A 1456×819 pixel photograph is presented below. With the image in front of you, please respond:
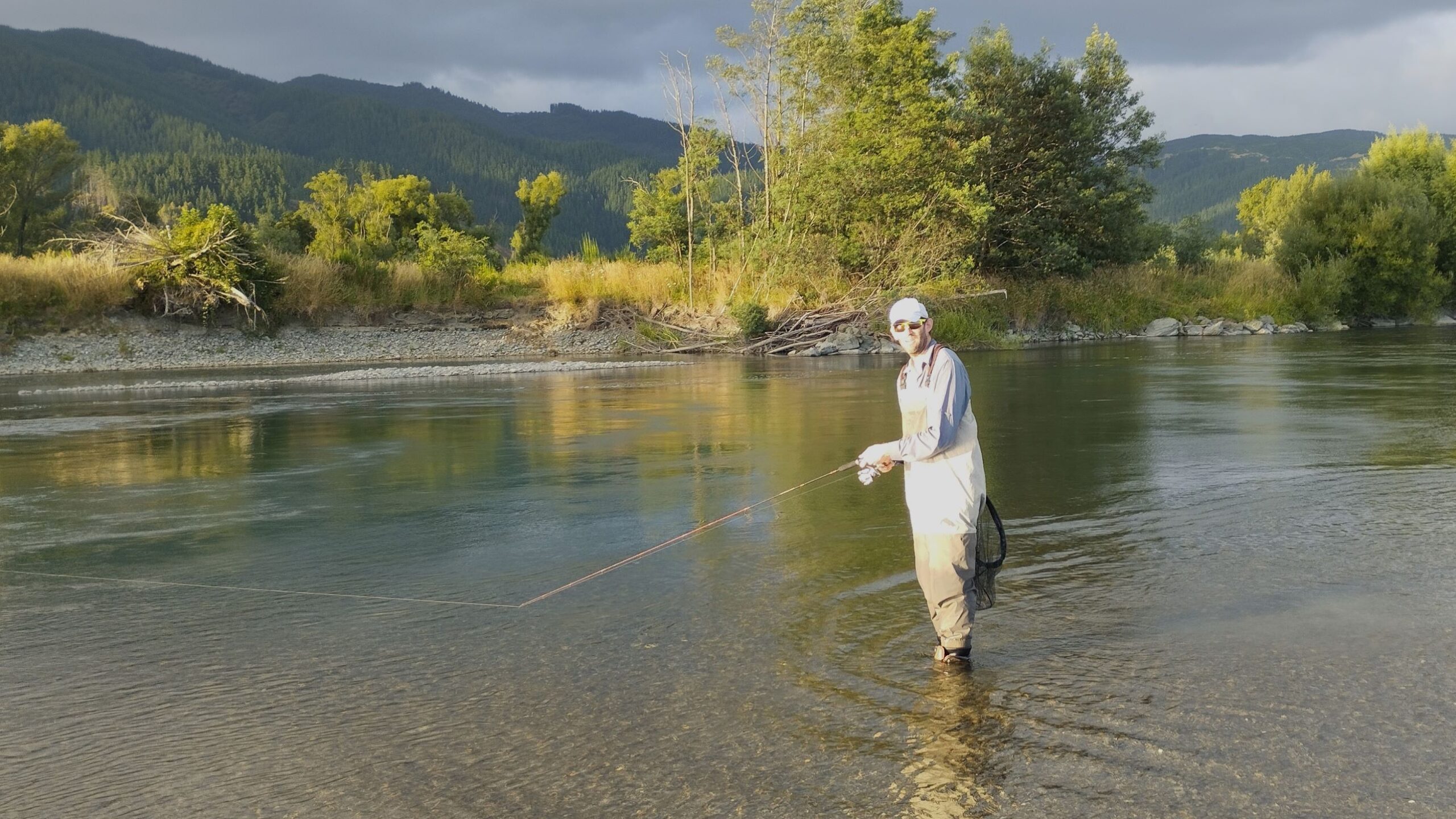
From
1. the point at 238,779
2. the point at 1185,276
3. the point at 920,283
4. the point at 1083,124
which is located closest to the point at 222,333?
the point at 920,283

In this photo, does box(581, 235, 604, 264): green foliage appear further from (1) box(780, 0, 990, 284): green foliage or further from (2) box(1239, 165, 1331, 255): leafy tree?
(2) box(1239, 165, 1331, 255): leafy tree

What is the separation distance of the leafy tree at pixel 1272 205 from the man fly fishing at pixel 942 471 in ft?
179

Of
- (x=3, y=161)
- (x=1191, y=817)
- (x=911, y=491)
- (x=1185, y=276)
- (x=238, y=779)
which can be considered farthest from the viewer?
(x=3, y=161)


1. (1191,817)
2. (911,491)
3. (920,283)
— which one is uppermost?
(920,283)

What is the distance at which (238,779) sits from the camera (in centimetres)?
418

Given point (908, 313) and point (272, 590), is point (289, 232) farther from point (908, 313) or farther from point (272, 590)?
point (908, 313)

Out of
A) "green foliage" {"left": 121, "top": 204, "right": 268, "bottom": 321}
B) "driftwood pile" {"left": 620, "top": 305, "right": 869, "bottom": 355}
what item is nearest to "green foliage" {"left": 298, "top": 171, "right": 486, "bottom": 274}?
"green foliage" {"left": 121, "top": 204, "right": 268, "bottom": 321}

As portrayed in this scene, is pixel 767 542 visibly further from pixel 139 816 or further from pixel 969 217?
pixel 969 217

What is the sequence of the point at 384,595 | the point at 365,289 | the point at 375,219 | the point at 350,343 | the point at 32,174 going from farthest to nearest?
the point at 375,219 → the point at 32,174 → the point at 365,289 → the point at 350,343 → the point at 384,595

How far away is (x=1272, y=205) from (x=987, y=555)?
115 meters

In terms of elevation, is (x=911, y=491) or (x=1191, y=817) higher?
(x=911, y=491)

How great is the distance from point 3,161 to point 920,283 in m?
52.8

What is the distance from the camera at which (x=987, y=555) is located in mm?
5508

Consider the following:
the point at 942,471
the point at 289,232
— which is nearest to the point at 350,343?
the point at 289,232
